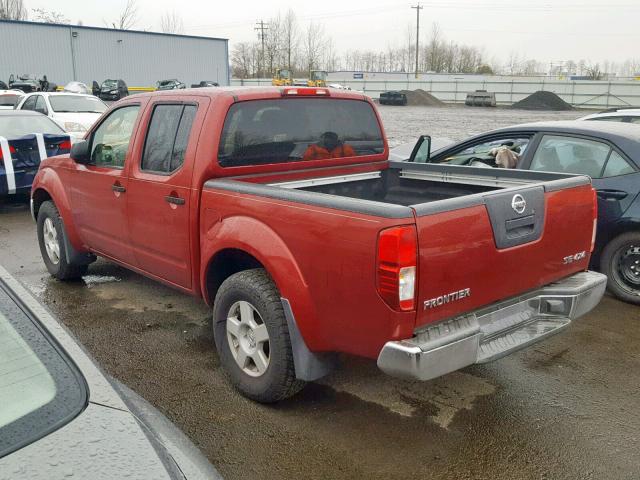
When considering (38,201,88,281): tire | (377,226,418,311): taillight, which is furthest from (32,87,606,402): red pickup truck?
(38,201,88,281): tire

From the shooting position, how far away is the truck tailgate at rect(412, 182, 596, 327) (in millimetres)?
2863

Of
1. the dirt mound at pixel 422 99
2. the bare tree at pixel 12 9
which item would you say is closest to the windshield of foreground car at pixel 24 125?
the dirt mound at pixel 422 99

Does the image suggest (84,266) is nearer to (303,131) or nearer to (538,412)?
(303,131)

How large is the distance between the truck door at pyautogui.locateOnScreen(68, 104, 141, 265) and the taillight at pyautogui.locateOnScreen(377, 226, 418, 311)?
2.64 m

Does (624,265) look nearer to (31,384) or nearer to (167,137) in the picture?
(167,137)

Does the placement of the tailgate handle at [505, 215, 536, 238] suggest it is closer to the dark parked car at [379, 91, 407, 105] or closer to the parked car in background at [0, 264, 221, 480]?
the parked car in background at [0, 264, 221, 480]

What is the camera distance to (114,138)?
16.5 ft

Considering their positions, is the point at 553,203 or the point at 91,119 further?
the point at 91,119

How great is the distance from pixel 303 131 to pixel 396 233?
1.96 m

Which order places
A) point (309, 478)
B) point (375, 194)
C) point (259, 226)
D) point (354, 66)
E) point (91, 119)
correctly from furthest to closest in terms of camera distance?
point (354, 66) → point (91, 119) → point (375, 194) → point (259, 226) → point (309, 478)

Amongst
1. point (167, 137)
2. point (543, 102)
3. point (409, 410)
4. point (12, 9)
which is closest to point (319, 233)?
point (409, 410)

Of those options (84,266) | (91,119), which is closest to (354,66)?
(91,119)

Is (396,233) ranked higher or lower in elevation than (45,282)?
higher

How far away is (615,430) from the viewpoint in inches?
134
